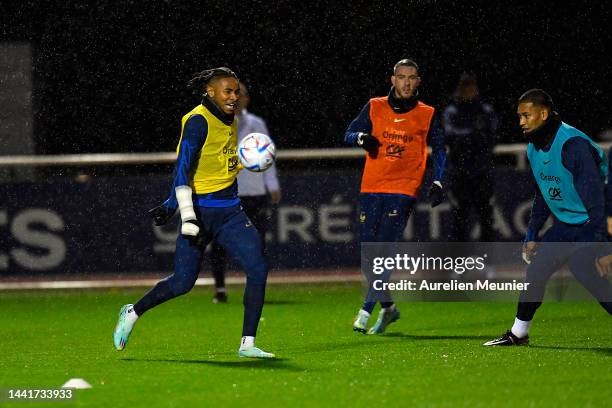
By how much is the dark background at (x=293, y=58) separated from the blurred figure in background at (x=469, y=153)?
21.4 ft

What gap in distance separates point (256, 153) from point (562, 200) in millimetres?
2393

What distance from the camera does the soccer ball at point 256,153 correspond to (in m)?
10.8

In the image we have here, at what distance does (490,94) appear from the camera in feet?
74.7

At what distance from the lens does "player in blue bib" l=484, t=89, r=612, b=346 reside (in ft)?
33.6

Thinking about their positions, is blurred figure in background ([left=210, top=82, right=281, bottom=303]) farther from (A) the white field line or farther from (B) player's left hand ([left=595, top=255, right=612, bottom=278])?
(B) player's left hand ([left=595, top=255, right=612, bottom=278])

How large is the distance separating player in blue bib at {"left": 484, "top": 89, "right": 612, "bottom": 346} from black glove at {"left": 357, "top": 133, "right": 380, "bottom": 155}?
1835 mm

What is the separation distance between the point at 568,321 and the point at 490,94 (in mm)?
10262

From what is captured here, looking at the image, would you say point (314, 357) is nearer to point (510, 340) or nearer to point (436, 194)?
point (510, 340)

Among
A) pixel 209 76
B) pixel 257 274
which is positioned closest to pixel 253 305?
pixel 257 274

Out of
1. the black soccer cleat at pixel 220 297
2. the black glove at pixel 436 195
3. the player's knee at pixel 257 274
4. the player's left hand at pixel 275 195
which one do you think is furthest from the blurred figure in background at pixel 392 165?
the black soccer cleat at pixel 220 297

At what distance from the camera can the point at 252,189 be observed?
15148 mm

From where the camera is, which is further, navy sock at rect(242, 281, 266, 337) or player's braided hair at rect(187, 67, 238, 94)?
player's braided hair at rect(187, 67, 238, 94)

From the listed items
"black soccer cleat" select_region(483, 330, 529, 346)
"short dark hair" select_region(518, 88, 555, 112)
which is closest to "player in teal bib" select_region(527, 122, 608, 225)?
"short dark hair" select_region(518, 88, 555, 112)

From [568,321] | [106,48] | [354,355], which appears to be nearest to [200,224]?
[354,355]
